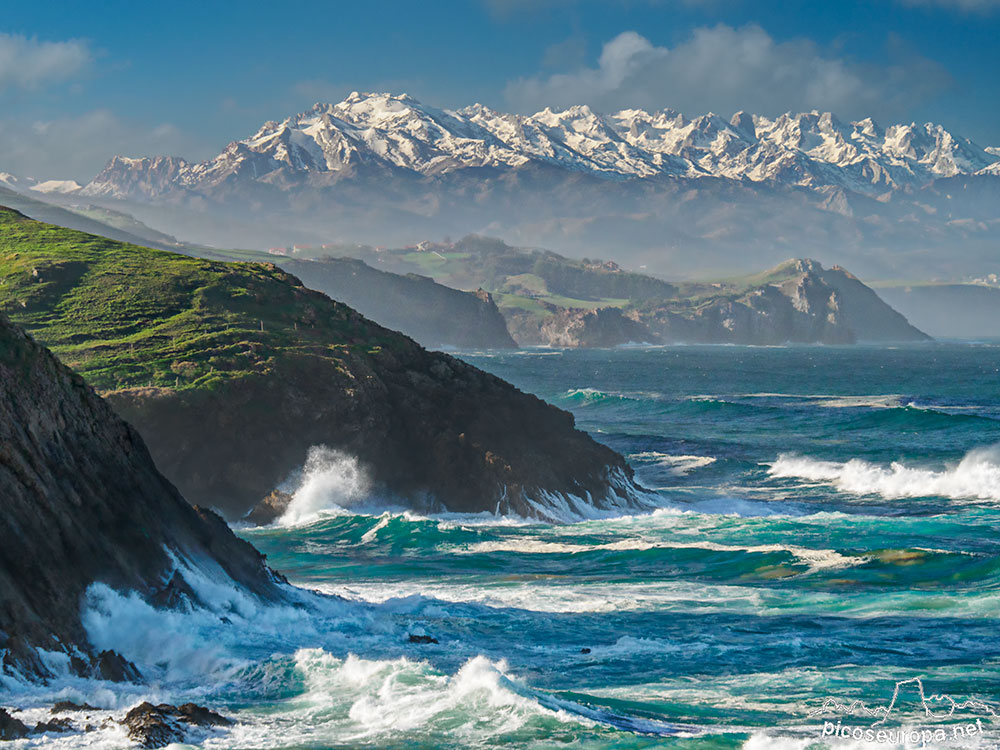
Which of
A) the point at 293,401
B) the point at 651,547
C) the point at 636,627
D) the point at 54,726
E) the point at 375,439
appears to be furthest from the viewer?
the point at 293,401

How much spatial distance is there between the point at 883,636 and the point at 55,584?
19087mm

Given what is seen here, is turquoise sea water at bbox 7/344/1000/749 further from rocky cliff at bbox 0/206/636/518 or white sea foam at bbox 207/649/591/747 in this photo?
rocky cliff at bbox 0/206/636/518

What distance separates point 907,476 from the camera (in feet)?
203

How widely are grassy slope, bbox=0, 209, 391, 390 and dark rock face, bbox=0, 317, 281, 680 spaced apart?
22.0 meters

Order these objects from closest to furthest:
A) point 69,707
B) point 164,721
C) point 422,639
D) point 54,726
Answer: point 54,726, point 164,721, point 69,707, point 422,639

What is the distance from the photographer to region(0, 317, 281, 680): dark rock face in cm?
1967

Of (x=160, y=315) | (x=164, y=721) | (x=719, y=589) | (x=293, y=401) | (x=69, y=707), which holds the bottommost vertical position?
(x=719, y=589)

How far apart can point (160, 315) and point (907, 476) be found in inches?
1643

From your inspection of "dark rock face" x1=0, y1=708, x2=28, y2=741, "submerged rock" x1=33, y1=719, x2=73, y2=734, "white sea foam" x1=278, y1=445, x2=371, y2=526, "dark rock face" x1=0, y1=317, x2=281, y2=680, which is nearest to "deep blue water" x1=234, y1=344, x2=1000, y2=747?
"white sea foam" x1=278, y1=445, x2=371, y2=526

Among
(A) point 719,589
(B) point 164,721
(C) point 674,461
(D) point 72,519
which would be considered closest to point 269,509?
(A) point 719,589

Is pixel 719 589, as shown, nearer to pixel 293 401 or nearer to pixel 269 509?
pixel 269 509

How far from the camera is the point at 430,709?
1878 centimetres

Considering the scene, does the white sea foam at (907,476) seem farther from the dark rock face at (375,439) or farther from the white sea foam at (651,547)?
the white sea foam at (651,547)

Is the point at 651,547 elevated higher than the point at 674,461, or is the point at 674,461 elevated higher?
the point at 674,461
